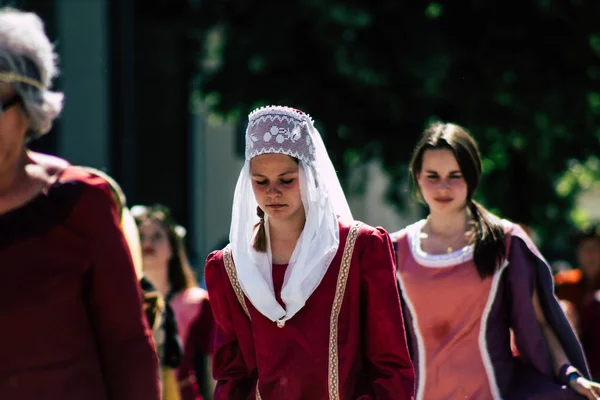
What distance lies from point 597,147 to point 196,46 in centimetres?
431

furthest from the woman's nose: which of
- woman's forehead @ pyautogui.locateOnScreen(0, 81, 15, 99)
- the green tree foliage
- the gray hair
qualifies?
the green tree foliage

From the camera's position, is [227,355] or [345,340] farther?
[227,355]

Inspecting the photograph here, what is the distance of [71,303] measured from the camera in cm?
286

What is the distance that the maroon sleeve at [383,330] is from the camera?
3.68 m

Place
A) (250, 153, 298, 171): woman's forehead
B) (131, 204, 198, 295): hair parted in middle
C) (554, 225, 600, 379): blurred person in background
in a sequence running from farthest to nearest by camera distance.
Answer: (554, 225, 600, 379): blurred person in background
(131, 204, 198, 295): hair parted in middle
(250, 153, 298, 171): woman's forehead

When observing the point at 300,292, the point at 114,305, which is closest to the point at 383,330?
the point at 300,292

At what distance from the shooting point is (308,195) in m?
3.82

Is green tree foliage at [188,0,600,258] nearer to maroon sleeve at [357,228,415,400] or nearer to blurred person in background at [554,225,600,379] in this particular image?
blurred person in background at [554,225,600,379]

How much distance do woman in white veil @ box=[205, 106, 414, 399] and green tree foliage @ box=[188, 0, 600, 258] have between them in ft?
20.4

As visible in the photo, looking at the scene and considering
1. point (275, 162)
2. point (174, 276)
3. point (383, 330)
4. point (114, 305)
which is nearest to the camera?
point (114, 305)

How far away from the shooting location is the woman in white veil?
12.2 feet

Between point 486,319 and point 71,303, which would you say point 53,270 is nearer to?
point 71,303

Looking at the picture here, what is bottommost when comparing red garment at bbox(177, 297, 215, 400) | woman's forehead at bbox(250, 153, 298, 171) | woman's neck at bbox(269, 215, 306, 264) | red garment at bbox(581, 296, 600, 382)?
red garment at bbox(581, 296, 600, 382)

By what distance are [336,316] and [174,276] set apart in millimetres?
3155
